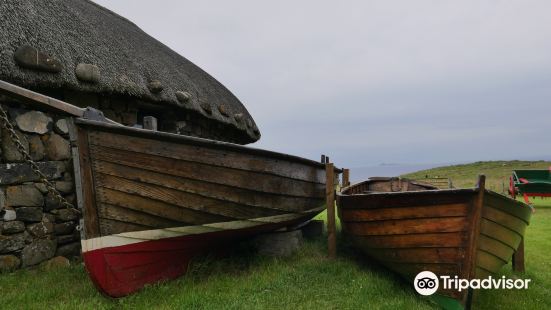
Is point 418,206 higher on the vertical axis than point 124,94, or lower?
lower

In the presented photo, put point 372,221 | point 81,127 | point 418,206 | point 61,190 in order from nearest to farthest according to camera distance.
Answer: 1. point 81,127
2. point 418,206
3. point 372,221
4. point 61,190

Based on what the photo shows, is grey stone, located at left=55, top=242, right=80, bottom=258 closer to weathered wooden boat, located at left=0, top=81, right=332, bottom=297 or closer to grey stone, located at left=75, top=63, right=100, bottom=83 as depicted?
weathered wooden boat, located at left=0, top=81, right=332, bottom=297

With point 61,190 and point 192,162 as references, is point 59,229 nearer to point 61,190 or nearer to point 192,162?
point 61,190

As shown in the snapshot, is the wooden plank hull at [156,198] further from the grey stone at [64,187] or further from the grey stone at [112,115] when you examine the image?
the grey stone at [112,115]

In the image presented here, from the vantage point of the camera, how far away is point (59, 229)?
494cm

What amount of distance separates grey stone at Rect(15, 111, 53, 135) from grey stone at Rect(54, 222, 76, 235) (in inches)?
50.1

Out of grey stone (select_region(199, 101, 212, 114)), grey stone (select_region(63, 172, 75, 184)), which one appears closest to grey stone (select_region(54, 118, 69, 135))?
grey stone (select_region(63, 172, 75, 184))

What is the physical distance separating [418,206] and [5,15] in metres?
5.60

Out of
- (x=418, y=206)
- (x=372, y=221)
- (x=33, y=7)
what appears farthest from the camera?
(x=33, y=7)

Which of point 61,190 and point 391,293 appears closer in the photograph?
point 391,293

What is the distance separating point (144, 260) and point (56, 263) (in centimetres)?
186

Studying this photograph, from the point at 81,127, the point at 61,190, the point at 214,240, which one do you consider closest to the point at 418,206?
the point at 214,240

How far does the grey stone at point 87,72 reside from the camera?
5.05 metres

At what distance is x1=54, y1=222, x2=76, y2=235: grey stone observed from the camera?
4.92 metres
